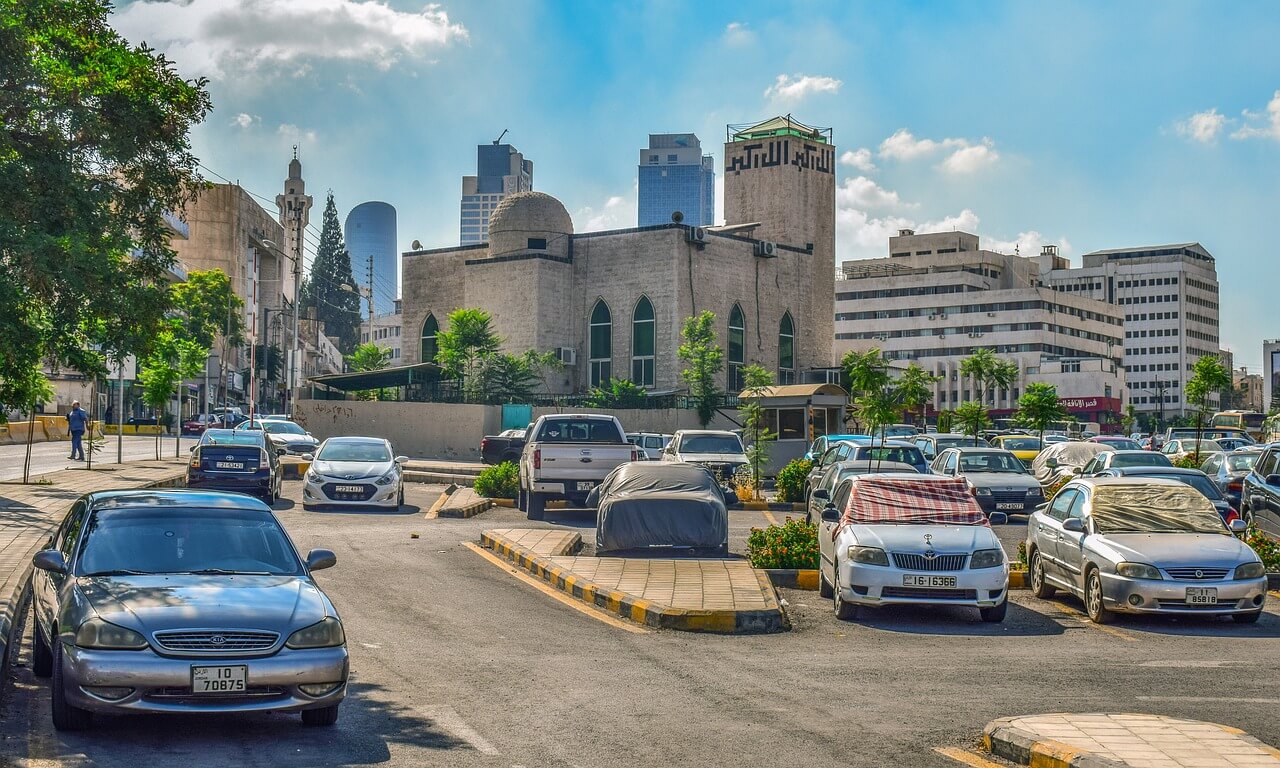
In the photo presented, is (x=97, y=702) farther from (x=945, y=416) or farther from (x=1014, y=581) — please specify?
(x=945, y=416)

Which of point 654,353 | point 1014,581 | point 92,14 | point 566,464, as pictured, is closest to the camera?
point 92,14

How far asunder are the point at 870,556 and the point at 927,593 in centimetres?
66

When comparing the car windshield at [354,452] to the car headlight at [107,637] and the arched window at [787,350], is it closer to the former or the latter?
the car headlight at [107,637]

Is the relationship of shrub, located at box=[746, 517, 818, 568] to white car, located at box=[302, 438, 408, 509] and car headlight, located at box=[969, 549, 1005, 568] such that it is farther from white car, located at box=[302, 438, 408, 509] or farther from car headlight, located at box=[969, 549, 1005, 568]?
white car, located at box=[302, 438, 408, 509]

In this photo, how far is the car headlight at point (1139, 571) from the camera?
13.4 m

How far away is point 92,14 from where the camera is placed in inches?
499

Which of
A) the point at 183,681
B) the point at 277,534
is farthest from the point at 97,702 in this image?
the point at 277,534

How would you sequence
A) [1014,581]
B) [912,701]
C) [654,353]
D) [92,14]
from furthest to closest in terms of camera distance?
[654,353] < [1014,581] < [92,14] < [912,701]

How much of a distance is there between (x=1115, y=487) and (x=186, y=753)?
425 inches

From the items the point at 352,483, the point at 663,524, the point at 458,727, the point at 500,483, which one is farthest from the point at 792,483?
the point at 458,727

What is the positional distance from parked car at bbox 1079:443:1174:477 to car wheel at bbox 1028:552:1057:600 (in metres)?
11.6

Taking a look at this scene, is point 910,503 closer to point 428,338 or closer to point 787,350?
point 787,350

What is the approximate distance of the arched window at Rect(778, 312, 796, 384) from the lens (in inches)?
3081

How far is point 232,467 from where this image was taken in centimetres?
2764
